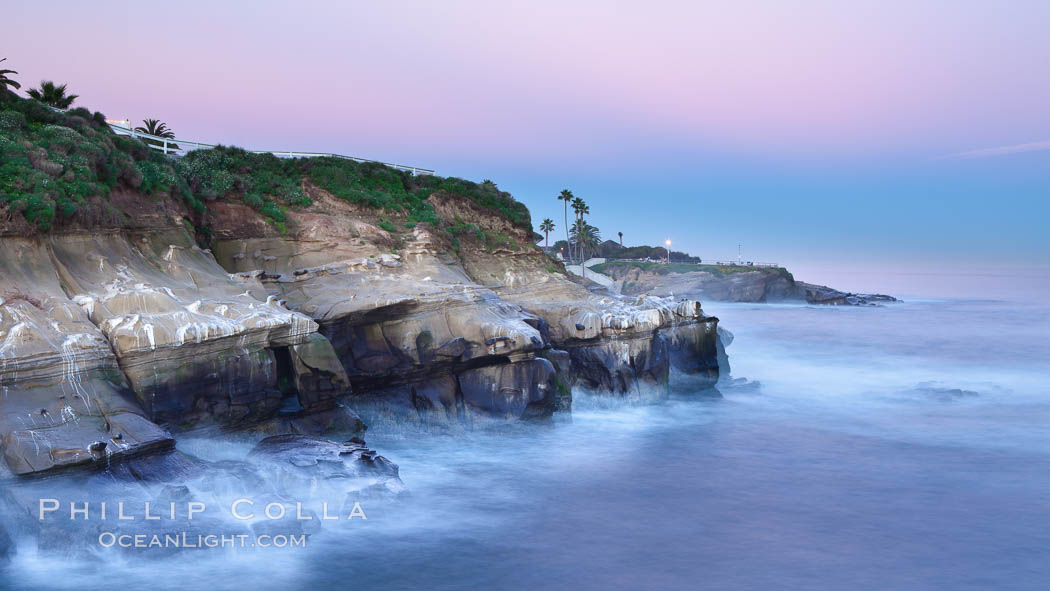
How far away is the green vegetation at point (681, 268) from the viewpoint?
104694 millimetres

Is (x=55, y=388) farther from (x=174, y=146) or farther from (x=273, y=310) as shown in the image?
(x=174, y=146)

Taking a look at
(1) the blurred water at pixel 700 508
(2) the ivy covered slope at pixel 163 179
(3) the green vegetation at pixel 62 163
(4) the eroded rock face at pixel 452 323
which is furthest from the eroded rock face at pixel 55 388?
(4) the eroded rock face at pixel 452 323

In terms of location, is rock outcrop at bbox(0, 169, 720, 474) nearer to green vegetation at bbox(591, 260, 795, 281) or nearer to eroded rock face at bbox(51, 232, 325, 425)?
eroded rock face at bbox(51, 232, 325, 425)

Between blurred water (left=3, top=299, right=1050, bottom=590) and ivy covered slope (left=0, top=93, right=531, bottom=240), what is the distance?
309 inches

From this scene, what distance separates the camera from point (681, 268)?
112 m

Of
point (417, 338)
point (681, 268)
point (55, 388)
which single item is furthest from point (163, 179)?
point (681, 268)

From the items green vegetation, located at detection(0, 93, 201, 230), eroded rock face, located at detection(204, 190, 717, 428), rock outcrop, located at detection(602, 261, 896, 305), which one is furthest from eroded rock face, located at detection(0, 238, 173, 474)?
rock outcrop, located at detection(602, 261, 896, 305)

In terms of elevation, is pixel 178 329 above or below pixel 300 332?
above

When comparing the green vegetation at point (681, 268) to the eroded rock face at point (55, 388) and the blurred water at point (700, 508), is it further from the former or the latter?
the eroded rock face at point (55, 388)

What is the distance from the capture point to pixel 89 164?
20.1 m

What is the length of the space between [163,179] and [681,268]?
318 ft

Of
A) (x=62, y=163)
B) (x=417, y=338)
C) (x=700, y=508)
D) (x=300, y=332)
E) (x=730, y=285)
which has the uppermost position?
(x=62, y=163)

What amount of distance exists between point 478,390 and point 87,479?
12.5 m

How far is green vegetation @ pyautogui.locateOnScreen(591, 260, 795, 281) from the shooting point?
343ft
